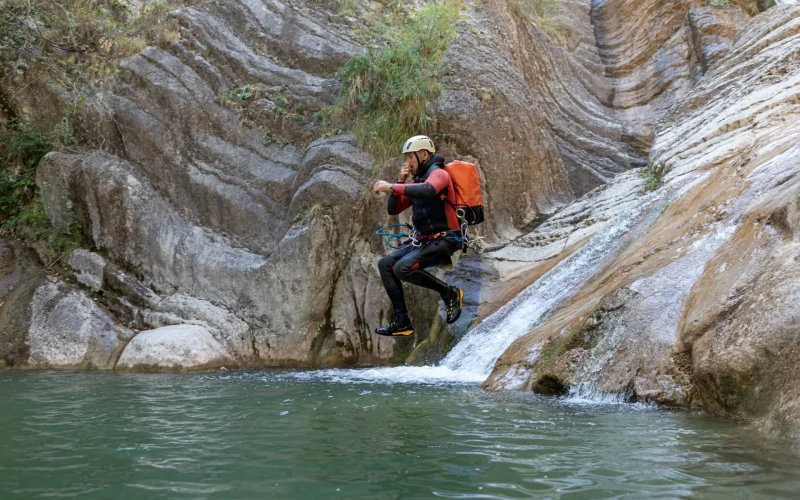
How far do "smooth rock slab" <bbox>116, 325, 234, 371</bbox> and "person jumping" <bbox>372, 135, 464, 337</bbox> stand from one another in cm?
360

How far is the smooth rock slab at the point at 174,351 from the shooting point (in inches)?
391

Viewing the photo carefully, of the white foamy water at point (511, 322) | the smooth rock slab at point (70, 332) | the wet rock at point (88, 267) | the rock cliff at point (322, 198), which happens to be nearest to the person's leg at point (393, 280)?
the white foamy water at point (511, 322)

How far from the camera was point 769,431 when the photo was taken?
3.62m

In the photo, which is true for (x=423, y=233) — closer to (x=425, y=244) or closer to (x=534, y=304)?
(x=425, y=244)

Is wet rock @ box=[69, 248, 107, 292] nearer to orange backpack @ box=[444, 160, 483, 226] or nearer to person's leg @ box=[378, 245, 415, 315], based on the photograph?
person's leg @ box=[378, 245, 415, 315]

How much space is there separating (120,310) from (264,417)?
749cm

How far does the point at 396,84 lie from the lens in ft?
38.3

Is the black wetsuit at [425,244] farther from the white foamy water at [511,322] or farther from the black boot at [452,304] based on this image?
the white foamy water at [511,322]

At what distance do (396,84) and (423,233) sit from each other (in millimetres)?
4610

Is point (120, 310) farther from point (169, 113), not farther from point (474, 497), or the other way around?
point (474, 497)

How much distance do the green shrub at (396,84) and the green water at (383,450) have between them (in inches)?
258

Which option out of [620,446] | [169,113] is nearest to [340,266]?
[169,113]

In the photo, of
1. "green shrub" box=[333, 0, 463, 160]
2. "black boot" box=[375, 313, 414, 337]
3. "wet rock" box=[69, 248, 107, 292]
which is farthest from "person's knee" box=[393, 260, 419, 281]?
"wet rock" box=[69, 248, 107, 292]

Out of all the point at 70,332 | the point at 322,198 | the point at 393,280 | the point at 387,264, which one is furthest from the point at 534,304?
the point at 70,332
